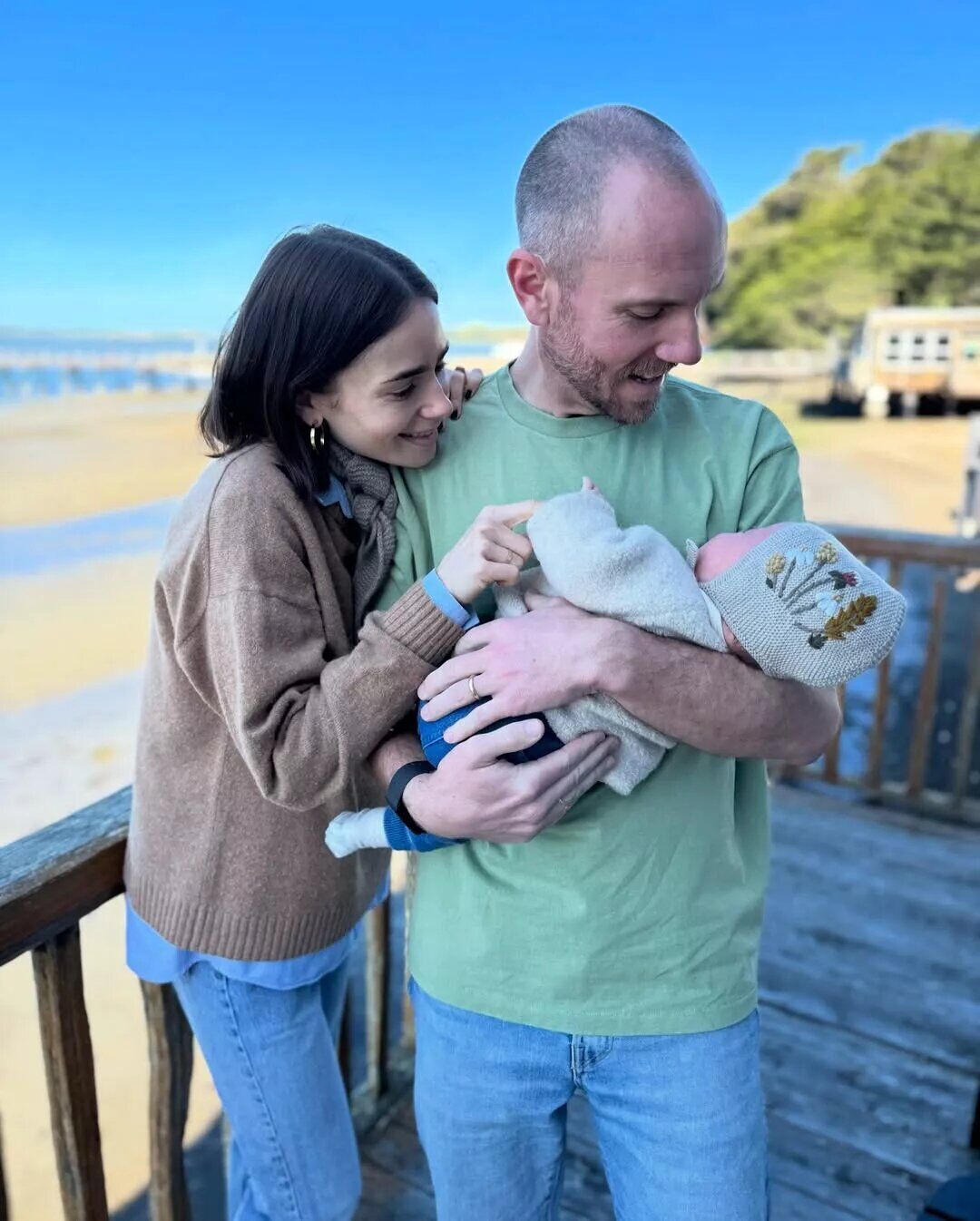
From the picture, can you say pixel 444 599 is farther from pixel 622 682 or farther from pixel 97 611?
pixel 97 611

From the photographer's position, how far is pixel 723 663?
3.43 ft

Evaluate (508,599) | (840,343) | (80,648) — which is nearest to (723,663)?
(508,599)

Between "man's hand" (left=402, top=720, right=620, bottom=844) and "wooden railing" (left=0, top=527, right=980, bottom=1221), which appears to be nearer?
"man's hand" (left=402, top=720, right=620, bottom=844)

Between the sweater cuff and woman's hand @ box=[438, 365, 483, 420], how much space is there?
328 mm

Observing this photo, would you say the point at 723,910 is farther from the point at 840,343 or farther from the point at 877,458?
the point at 840,343

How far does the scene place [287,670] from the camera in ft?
3.47

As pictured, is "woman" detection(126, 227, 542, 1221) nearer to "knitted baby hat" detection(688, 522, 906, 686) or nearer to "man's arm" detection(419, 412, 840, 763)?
"man's arm" detection(419, 412, 840, 763)

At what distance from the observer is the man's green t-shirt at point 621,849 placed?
45.5 inches

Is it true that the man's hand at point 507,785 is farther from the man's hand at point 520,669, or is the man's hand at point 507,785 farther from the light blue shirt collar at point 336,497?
the light blue shirt collar at point 336,497

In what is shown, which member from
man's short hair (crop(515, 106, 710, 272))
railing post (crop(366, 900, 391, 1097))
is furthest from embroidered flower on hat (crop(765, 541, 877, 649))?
railing post (crop(366, 900, 391, 1097))

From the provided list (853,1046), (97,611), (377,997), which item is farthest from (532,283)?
(97,611)

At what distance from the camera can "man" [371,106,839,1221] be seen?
1054 millimetres

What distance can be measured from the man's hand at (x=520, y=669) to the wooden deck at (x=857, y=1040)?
59.4 inches

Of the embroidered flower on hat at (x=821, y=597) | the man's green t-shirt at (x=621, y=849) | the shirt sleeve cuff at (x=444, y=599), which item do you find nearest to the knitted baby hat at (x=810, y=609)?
the embroidered flower on hat at (x=821, y=597)
